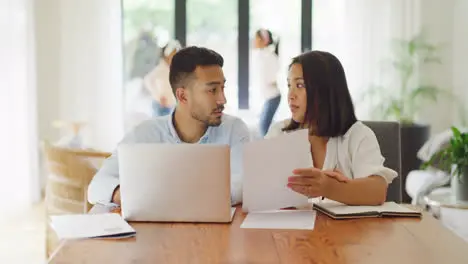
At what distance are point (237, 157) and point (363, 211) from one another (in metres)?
0.48

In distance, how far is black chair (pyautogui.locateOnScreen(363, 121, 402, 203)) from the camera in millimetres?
2205

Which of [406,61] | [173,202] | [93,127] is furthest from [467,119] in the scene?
[173,202]

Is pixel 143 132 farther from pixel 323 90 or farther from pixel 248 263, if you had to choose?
pixel 248 263

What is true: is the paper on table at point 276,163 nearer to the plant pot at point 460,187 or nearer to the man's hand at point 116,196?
the man's hand at point 116,196

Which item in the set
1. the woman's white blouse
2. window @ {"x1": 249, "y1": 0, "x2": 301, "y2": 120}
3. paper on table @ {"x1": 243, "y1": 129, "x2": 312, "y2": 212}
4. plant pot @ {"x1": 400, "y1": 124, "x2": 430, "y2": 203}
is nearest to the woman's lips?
the woman's white blouse

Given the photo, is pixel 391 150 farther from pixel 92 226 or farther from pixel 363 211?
pixel 92 226

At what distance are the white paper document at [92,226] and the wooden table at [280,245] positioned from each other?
0.03m

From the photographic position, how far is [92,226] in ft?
4.75

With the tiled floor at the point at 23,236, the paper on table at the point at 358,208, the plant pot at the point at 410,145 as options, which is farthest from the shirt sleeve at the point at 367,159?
the plant pot at the point at 410,145

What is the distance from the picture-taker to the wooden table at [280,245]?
1.21m

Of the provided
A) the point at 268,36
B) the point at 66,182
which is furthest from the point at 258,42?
the point at 66,182

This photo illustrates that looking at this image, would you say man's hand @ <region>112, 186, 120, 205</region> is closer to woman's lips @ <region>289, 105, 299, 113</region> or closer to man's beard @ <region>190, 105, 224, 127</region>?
man's beard @ <region>190, 105, 224, 127</region>

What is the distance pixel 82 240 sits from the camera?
4.41 feet

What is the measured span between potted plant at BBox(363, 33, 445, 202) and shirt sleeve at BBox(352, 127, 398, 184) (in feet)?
9.54
